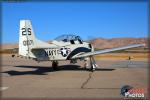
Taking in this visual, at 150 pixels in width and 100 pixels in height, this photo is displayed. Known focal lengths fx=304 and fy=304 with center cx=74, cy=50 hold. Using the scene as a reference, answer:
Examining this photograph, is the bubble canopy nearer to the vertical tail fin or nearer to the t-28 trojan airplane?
the t-28 trojan airplane

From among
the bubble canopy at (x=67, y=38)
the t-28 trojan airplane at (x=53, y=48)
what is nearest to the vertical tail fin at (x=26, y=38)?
the t-28 trojan airplane at (x=53, y=48)

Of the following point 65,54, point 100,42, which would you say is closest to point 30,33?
point 65,54

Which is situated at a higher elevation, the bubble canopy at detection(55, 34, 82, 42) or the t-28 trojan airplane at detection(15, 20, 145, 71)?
the bubble canopy at detection(55, 34, 82, 42)

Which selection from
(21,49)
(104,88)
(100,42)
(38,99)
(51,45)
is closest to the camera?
(38,99)

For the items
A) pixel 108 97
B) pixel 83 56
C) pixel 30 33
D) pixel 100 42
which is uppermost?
pixel 100 42

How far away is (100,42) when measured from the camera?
543 feet

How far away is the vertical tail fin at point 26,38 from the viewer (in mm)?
18766

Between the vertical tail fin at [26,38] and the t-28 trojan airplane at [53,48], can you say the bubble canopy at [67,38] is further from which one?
the vertical tail fin at [26,38]

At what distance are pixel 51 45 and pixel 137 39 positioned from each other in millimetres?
152656

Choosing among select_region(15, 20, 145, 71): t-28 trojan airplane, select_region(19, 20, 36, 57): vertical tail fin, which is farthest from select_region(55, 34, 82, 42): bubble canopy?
select_region(19, 20, 36, 57): vertical tail fin

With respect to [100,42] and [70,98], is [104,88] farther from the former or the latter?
[100,42]

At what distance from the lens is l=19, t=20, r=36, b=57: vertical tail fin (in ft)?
61.6

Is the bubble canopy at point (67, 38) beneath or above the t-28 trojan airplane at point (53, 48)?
above

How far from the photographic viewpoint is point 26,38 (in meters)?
19.2
